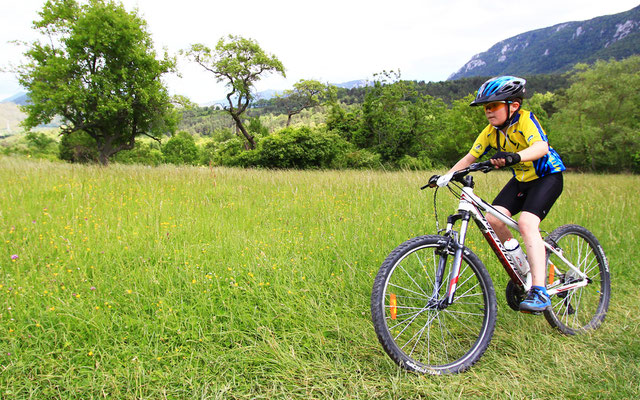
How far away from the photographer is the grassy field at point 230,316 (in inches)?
84.1

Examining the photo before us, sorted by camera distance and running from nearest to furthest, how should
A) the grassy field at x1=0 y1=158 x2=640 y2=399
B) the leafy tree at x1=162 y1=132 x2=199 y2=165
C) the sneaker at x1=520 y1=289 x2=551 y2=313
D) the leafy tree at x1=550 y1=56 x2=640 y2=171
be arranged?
the grassy field at x1=0 y1=158 x2=640 y2=399
the sneaker at x1=520 y1=289 x2=551 y2=313
the leafy tree at x1=550 y1=56 x2=640 y2=171
the leafy tree at x1=162 y1=132 x2=199 y2=165

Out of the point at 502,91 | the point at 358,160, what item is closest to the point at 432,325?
the point at 502,91

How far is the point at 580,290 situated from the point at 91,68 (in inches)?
842

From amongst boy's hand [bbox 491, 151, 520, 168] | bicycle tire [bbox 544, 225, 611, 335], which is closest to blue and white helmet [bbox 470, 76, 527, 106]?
boy's hand [bbox 491, 151, 520, 168]

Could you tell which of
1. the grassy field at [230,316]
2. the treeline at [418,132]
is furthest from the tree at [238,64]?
the grassy field at [230,316]

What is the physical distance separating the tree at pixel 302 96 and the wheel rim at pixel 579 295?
3568cm

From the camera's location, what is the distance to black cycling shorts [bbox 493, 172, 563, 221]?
9.28 ft

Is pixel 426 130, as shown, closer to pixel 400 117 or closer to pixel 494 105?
pixel 400 117

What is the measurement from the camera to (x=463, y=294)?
2.64 m

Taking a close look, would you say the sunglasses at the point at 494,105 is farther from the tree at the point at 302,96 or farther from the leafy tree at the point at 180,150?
the leafy tree at the point at 180,150

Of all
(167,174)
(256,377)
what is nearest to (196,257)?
(256,377)

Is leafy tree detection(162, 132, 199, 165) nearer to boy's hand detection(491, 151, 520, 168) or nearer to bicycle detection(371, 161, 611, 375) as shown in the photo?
bicycle detection(371, 161, 611, 375)

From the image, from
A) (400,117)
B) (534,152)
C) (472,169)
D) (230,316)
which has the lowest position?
(230,316)

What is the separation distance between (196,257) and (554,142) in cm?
4371
